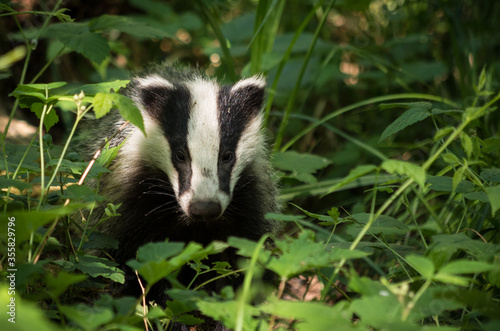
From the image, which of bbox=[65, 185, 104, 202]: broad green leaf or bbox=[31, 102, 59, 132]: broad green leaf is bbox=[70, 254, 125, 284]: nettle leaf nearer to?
bbox=[65, 185, 104, 202]: broad green leaf

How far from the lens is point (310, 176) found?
3350 millimetres

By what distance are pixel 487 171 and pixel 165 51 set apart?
15.7 ft

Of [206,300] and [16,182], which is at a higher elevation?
[16,182]

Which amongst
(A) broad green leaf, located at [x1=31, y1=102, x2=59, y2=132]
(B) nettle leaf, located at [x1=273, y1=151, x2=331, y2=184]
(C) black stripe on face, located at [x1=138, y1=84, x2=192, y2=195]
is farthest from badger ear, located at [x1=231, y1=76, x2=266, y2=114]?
(A) broad green leaf, located at [x1=31, y1=102, x2=59, y2=132]

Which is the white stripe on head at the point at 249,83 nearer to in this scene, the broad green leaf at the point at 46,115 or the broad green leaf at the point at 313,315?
the broad green leaf at the point at 46,115

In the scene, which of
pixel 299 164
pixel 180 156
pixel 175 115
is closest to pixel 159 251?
pixel 180 156

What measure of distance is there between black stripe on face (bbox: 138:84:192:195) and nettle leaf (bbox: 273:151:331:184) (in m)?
0.92

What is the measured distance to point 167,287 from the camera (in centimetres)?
254

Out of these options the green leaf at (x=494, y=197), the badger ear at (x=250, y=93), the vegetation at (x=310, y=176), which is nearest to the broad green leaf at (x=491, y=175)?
the vegetation at (x=310, y=176)

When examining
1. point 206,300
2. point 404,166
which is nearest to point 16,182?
point 206,300

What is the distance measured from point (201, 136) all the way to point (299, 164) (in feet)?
3.39

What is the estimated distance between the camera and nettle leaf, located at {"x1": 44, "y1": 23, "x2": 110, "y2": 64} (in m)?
2.51

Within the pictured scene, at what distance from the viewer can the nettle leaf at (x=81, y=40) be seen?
8.25 feet

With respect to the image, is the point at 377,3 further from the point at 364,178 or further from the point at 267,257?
the point at 267,257
